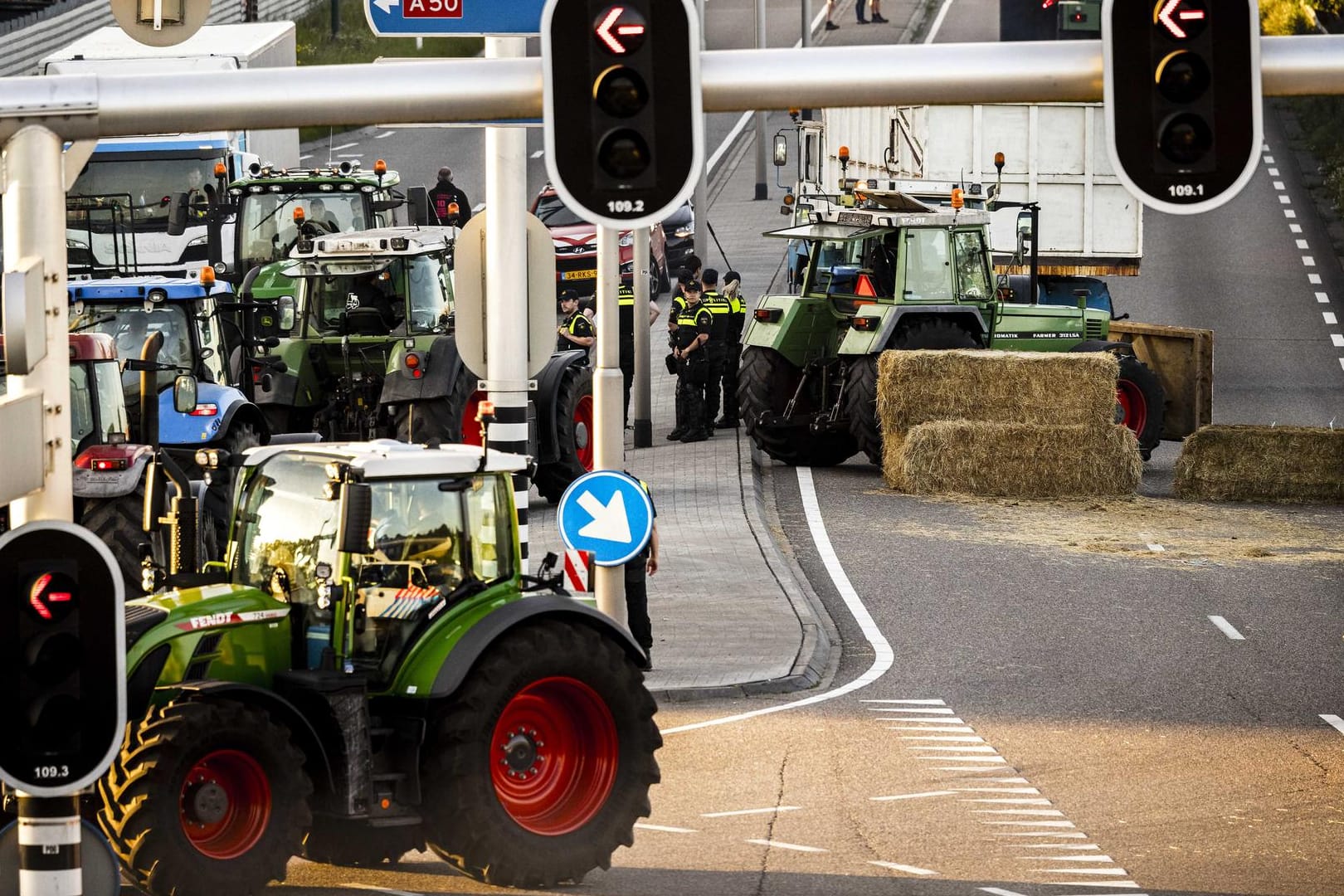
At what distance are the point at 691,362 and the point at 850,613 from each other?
7556 mm

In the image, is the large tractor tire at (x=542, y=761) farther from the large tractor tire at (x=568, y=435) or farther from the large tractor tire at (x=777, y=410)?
the large tractor tire at (x=777, y=410)

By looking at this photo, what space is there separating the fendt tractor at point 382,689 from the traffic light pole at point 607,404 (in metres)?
3.57

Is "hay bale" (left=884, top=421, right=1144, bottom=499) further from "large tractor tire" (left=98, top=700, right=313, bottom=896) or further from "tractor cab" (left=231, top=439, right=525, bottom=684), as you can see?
"large tractor tire" (left=98, top=700, right=313, bottom=896)

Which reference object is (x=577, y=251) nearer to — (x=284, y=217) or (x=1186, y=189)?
(x=284, y=217)

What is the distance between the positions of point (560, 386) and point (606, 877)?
10.7 meters

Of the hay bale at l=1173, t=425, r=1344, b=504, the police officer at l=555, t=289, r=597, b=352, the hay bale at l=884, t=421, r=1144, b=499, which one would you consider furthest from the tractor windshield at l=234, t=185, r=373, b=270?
the hay bale at l=1173, t=425, r=1344, b=504

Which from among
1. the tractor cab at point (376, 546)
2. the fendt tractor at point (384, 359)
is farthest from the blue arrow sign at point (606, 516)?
the fendt tractor at point (384, 359)

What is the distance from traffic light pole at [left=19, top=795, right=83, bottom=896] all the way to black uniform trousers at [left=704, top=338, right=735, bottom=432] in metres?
18.7

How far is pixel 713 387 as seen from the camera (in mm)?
25812

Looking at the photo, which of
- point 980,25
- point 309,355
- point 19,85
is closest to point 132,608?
point 19,85

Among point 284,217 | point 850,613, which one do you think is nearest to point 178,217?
point 284,217

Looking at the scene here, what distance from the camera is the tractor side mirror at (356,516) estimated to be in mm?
10000

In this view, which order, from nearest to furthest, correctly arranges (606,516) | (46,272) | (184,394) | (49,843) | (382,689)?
1. (49,843)
2. (46,272)
3. (382,689)
4. (606,516)
5. (184,394)

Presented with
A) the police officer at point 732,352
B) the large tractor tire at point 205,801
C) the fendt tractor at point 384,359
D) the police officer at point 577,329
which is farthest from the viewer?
the police officer at point 732,352
